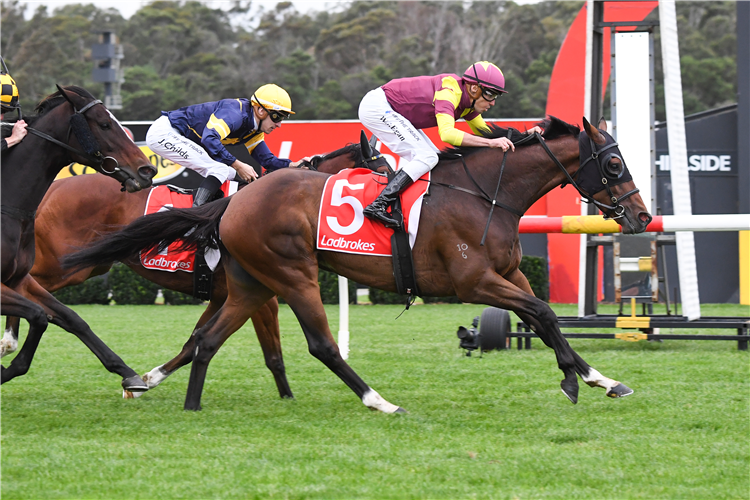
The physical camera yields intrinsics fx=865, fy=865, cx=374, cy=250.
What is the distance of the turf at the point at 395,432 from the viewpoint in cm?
350

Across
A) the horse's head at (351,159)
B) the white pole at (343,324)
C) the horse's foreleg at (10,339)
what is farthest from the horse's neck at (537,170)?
the horse's foreleg at (10,339)

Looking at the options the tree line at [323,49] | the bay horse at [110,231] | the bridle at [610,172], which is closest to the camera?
the bridle at [610,172]

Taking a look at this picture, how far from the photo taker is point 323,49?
43.5 metres

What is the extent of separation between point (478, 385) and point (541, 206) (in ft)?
29.8

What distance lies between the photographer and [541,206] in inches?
577

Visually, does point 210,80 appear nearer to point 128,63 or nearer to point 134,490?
point 128,63

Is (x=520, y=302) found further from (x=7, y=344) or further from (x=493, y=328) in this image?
(x=7, y=344)

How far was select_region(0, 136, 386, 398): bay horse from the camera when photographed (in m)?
5.67

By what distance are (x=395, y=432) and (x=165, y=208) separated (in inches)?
82.1

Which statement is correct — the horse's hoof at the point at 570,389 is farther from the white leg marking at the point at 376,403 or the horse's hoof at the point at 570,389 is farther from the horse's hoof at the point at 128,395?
the horse's hoof at the point at 128,395

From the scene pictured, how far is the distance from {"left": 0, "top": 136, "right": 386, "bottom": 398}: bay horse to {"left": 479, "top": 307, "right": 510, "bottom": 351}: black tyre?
2.38 metres

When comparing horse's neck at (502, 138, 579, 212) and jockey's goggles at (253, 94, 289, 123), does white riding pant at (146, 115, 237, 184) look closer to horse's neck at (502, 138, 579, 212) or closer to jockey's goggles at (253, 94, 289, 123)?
jockey's goggles at (253, 94, 289, 123)

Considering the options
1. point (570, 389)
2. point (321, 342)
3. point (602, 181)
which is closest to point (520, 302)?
point (570, 389)

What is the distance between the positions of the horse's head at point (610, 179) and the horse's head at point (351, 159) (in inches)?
51.5
